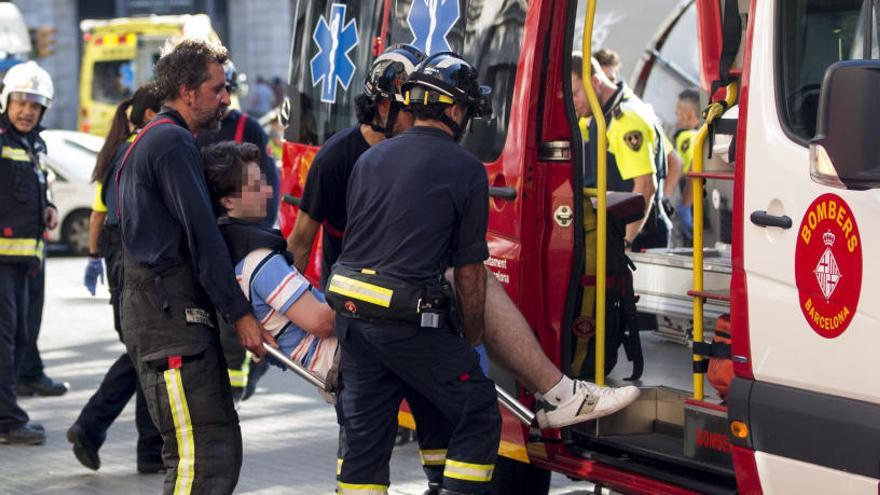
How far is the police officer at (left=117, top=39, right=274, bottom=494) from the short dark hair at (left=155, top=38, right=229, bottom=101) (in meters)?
0.16

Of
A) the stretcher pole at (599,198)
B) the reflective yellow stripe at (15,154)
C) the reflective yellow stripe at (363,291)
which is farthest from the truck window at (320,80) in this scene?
the reflective yellow stripe at (363,291)

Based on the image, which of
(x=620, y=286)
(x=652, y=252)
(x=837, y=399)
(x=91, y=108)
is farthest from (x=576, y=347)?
(x=91, y=108)

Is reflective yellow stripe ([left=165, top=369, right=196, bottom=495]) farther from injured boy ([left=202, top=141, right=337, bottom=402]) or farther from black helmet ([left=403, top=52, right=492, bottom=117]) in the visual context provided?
black helmet ([left=403, top=52, right=492, bottom=117])

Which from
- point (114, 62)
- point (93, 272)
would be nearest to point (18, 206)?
point (93, 272)

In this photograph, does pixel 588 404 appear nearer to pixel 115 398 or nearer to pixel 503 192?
pixel 503 192

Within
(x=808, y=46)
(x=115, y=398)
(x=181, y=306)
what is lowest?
(x=115, y=398)

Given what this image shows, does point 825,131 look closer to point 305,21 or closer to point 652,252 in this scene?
point 652,252

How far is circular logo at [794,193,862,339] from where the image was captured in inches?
158

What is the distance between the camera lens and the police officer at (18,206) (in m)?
8.23

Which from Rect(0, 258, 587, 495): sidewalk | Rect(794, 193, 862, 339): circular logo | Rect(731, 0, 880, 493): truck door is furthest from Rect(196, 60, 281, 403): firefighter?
Rect(794, 193, 862, 339): circular logo

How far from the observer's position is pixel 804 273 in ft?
13.8

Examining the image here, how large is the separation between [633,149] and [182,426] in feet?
12.2

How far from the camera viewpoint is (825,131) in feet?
12.4

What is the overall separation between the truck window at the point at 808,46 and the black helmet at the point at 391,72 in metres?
1.39
